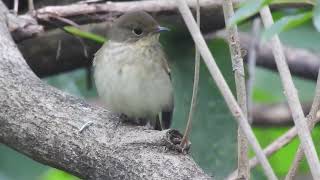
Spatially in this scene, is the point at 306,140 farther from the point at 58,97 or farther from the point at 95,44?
the point at 95,44

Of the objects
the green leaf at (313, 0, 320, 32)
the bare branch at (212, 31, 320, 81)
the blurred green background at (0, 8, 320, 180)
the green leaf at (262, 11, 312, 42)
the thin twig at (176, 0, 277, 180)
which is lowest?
the blurred green background at (0, 8, 320, 180)

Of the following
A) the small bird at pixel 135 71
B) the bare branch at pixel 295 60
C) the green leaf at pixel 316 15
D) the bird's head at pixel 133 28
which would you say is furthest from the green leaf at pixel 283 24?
the bare branch at pixel 295 60

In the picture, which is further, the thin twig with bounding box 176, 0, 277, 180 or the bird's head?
the bird's head

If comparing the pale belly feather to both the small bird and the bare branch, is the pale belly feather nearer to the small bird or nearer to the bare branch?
the small bird

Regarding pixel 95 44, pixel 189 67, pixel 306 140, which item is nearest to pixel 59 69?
pixel 95 44

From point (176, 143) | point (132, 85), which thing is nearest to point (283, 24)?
point (176, 143)

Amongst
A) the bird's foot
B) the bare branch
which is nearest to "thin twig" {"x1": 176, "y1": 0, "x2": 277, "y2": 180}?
the bird's foot

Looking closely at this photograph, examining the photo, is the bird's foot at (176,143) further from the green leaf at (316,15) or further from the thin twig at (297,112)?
the green leaf at (316,15)
